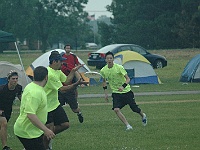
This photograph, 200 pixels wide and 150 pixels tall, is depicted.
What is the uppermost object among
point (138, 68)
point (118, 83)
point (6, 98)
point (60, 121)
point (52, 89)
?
point (52, 89)

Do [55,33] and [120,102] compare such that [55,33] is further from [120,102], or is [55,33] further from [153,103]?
[120,102]

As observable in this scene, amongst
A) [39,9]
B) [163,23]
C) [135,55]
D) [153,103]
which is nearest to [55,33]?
[39,9]

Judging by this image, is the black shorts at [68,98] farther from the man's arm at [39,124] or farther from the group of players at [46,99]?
the man's arm at [39,124]

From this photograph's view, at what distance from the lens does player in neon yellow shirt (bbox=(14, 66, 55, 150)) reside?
8.96 meters

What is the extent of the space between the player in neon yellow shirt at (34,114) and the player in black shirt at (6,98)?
3.61m

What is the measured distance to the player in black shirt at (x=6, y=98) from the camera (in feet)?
42.5

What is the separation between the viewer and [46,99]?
9344 mm

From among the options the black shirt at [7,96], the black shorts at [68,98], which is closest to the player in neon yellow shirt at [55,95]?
the black shirt at [7,96]

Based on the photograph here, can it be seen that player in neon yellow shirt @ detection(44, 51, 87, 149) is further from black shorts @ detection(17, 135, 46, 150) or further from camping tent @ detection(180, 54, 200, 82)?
camping tent @ detection(180, 54, 200, 82)

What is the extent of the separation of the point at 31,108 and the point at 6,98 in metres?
4.17

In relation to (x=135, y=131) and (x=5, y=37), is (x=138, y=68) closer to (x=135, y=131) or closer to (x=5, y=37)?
(x=5, y=37)

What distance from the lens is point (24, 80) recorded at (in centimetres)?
2780

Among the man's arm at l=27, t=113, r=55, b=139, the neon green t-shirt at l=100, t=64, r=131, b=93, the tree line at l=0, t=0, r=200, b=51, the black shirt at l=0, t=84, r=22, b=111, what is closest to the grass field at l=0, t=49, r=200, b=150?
the black shirt at l=0, t=84, r=22, b=111

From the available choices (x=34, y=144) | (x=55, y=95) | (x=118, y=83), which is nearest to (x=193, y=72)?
(x=118, y=83)
